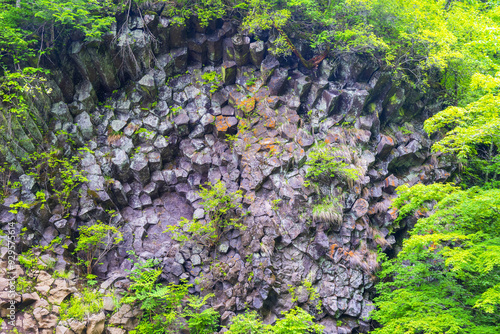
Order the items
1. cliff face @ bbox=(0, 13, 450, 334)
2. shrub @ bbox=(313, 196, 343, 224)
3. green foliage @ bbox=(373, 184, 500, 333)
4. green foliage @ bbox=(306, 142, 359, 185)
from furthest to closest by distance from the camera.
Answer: green foliage @ bbox=(306, 142, 359, 185) → shrub @ bbox=(313, 196, 343, 224) → cliff face @ bbox=(0, 13, 450, 334) → green foliage @ bbox=(373, 184, 500, 333)

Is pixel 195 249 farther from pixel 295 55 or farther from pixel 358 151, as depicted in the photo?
pixel 295 55

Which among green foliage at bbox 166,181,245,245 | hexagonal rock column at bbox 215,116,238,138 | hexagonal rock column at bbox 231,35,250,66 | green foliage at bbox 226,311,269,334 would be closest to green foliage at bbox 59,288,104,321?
green foliage at bbox 166,181,245,245

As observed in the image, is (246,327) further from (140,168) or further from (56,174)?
(56,174)

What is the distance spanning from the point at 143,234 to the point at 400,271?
25.7ft

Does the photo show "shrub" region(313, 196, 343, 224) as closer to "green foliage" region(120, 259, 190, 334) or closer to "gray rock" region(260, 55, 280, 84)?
"green foliage" region(120, 259, 190, 334)

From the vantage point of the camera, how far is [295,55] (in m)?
12.3

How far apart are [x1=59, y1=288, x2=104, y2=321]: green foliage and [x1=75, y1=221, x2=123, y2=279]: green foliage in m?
0.65

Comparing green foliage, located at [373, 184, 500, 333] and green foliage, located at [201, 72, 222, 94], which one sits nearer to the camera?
green foliage, located at [373, 184, 500, 333]

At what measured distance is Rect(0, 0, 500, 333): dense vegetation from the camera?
665 centimetres

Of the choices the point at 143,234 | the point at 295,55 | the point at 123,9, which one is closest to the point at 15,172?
the point at 143,234

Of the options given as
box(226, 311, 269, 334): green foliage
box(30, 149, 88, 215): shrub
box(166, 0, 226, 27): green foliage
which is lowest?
box(226, 311, 269, 334): green foliage

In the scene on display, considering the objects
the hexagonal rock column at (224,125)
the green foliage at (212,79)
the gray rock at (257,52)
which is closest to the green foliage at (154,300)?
the hexagonal rock column at (224,125)

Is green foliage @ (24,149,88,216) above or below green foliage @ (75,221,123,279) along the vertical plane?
above

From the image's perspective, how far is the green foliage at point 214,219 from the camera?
1019 cm
